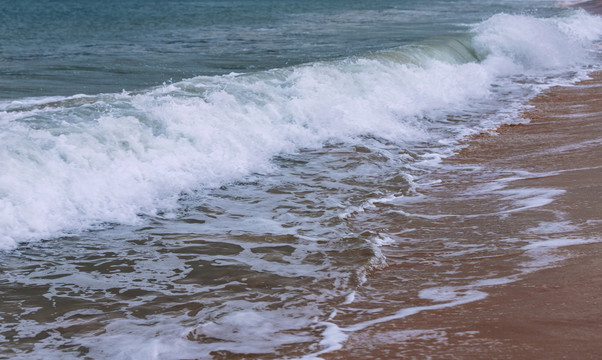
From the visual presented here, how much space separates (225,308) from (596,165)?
14.6 feet

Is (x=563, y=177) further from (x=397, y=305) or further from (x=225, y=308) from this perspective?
(x=225, y=308)

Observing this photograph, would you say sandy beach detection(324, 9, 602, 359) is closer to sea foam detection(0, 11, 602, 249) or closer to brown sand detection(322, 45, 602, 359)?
brown sand detection(322, 45, 602, 359)

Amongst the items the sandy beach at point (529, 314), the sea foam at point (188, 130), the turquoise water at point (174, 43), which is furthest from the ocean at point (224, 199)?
the turquoise water at point (174, 43)

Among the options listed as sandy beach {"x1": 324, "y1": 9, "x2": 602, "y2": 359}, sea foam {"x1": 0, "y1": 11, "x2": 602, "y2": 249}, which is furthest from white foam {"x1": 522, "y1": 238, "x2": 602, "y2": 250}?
sea foam {"x1": 0, "y1": 11, "x2": 602, "y2": 249}

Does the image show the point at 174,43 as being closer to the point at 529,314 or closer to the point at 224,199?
the point at 224,199

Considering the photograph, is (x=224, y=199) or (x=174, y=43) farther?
(x=174, y=43)

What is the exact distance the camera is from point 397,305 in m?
4.06

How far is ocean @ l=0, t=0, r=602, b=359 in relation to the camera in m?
3.95

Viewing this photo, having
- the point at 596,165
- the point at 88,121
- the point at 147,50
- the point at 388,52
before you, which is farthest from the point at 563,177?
the point at 147,50

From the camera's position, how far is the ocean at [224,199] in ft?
13.0

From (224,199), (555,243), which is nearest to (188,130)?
(224,199)

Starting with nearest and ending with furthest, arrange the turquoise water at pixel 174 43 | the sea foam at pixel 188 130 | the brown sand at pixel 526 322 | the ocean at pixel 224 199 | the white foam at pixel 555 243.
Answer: the brown sand at pixel 526 322 < the ocean at pixel 224 199 < the white foam at pixel 555 243 < the sea foam at pixel 188 130 < the turquoise water at pixel 174 43

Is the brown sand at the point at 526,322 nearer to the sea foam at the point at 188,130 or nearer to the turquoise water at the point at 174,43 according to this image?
the sea foam at the point at 188,130

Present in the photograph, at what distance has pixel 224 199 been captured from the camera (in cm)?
668
